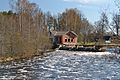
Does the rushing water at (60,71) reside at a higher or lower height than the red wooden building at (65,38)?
lower

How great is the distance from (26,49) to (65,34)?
34883 millimetres

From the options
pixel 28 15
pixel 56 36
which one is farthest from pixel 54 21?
pixel 28 15

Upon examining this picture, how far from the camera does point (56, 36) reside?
75938 millimetres

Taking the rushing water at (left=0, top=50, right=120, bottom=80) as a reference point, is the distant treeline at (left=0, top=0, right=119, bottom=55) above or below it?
above

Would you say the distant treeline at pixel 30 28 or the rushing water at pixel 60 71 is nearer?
the rushing water at pixel 60 71

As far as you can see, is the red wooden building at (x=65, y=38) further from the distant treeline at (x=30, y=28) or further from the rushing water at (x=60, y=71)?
the rushing water at (x=60, y=71)

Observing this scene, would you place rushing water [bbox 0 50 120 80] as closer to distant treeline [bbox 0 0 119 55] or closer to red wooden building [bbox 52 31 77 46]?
distant treeline [bbox 0 0 119 55]

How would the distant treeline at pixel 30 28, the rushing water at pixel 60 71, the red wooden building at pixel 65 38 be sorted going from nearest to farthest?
the rushing water at pixel 60 71
the distant treeline at pixel 30 28
the red wooden building at pixel 65 38

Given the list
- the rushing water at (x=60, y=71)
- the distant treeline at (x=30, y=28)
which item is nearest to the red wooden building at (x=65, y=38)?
the distant treeline at (x=30, y=28)

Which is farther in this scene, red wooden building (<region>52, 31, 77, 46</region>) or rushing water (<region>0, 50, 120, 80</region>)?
red wooden building (<region>52, 31, 77, 46</region>)

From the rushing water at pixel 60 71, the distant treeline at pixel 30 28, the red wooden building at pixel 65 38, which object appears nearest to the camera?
the rushing water at pixel 60 71

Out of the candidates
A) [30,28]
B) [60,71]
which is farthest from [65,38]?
[60,71]

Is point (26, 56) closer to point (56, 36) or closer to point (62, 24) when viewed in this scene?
point (56, 36)

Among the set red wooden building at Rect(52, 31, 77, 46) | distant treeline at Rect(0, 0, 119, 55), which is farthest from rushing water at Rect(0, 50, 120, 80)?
red wooden building at Rect(52, 31, 77, 46)
